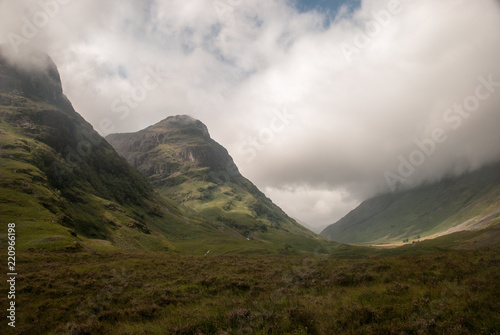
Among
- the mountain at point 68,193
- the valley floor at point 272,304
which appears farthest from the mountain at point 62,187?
the valley floor at point 272,304

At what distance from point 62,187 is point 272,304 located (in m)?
124

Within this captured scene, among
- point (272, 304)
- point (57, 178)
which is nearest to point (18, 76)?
point (57, 178)

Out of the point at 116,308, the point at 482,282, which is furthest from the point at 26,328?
the point at 482,282

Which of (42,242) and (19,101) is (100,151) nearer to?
(19,101)

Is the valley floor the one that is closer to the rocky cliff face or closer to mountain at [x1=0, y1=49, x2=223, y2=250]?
mountain at [x1=0, y1=49, x2=223, y2=250]

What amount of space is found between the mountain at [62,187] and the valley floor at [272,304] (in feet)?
120

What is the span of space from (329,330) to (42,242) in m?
54.5

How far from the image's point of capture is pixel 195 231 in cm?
16338

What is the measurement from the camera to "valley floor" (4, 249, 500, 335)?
788cm

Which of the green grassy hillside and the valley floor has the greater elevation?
the green grassy hillside

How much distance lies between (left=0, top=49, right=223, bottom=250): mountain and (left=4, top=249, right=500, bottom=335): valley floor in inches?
1438

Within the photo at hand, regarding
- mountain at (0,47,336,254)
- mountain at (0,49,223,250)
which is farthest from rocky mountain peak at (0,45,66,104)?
mountain at (0,47,336,254)

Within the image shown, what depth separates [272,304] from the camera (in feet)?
35.6

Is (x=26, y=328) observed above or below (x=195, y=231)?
below
